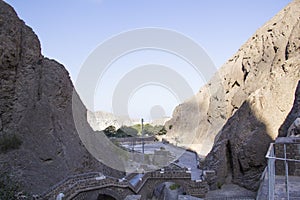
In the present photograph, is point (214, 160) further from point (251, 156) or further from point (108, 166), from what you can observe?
point (108, 166)

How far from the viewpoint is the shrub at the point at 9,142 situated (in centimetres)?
1546

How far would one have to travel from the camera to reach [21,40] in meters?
19.0

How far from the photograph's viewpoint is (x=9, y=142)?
1577 centimetres

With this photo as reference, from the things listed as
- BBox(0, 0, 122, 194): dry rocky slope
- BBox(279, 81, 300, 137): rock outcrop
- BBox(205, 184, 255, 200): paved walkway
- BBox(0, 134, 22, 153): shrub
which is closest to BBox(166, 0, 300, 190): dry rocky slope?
BBox(205, 184, 255, 200): paved walkway

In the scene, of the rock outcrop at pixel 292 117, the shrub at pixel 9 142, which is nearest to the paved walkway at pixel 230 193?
the rock outcrop at pixel 292 117

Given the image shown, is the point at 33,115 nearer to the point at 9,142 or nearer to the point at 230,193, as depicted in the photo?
the point at 9,142

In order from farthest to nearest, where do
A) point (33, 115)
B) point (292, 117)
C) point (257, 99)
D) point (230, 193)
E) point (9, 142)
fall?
point (257, 99) → point (230, 193) → point (33, 115) → point (292, 117) → point (9, 142)

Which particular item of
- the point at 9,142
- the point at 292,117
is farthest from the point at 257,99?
the point at 9,142

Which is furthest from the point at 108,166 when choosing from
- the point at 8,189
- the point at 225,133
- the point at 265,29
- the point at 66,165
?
the point at 265,29

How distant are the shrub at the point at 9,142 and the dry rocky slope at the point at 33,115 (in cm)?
16

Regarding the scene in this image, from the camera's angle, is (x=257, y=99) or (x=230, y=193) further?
(x=257, y=99)

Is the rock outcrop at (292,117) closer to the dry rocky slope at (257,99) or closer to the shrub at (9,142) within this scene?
the dry rocky slope at (257,99)

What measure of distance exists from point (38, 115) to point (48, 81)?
314cm

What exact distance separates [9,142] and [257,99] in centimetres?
1770
